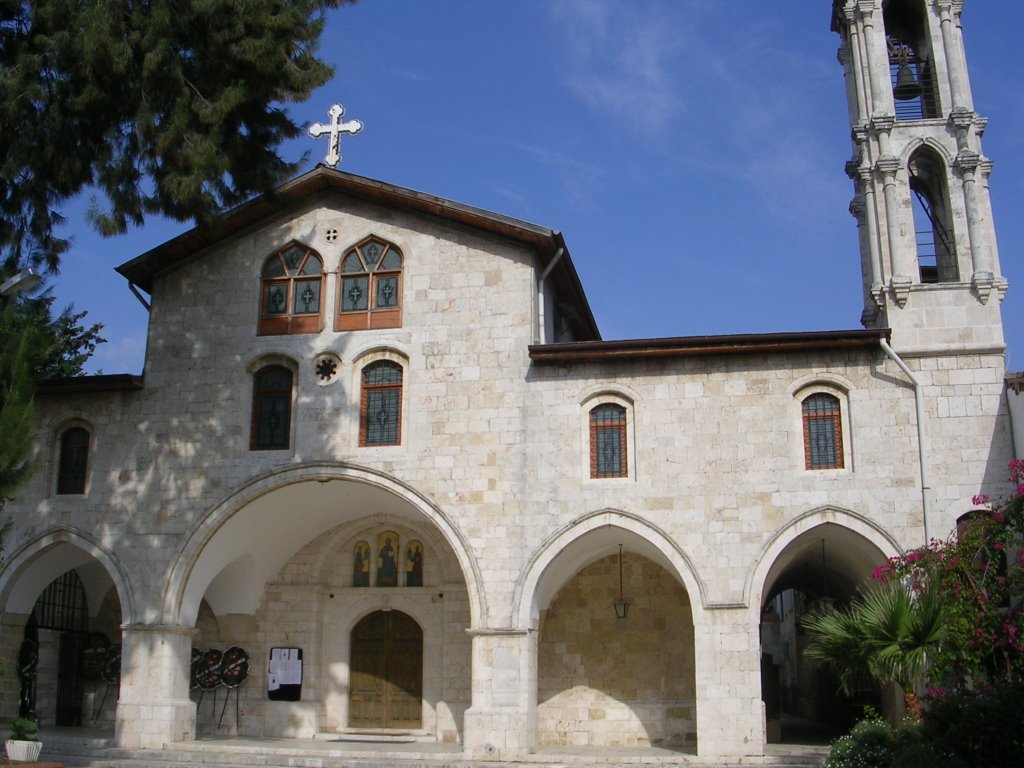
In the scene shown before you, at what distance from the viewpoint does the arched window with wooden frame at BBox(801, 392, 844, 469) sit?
17.3m

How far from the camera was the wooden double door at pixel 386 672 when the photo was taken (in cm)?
2027

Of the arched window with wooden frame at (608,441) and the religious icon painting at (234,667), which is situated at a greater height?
the arched window with wooden frame at (608,441)

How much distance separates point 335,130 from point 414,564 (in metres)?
8.12

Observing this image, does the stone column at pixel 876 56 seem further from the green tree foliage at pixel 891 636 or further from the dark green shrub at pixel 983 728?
the dark green shrub at pixel 983 728

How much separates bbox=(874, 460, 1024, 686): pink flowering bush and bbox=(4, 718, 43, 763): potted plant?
11.8 metres

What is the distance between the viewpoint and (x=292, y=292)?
19.6m

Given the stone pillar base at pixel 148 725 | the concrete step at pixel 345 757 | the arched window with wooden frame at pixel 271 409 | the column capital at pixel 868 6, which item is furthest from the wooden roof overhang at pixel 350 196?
the concrete step at pixel 345 757

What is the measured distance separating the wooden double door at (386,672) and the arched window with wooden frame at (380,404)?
3933mm

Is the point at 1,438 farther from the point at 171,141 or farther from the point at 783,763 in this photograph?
the point at 783,763

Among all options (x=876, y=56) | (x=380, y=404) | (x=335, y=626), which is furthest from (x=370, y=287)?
(x=876, y=56)

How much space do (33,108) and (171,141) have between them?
1.93 metres

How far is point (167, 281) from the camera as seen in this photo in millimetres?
20125

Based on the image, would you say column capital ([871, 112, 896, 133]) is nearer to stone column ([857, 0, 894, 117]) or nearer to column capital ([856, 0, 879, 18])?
stone column ([857, 0, 894, 117])

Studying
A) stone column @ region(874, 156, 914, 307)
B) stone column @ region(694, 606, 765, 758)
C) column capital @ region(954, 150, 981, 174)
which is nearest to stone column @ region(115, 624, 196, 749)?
stone column @ region(694, 606, 765, 758)
